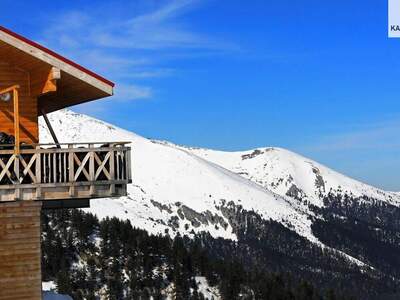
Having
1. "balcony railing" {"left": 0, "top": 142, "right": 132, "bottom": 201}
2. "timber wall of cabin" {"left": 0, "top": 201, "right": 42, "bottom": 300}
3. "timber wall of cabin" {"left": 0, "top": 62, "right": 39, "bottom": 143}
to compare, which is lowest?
→ "timber wall of cabin" {"left": 0, "top": 201, "right": 42, "bottom": 300}

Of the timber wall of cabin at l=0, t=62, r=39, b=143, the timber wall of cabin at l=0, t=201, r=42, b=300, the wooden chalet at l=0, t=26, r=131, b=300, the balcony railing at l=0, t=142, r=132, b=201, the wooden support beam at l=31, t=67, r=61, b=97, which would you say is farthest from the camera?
the timber wall of cabin at l=0, t=62, r=39, b=143

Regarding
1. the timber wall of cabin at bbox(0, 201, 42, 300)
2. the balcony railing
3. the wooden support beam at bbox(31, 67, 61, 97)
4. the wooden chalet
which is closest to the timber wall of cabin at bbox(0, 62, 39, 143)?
the wooden chalet

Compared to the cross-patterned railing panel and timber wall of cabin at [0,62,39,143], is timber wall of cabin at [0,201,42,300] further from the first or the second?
timber wall of cabin at [0,62,39,143]

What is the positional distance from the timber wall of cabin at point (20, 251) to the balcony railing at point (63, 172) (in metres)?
1.42

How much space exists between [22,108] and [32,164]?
9.17ft

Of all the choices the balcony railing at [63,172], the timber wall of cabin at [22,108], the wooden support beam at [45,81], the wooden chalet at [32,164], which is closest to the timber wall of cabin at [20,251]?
the wooden chalet at [32,164]

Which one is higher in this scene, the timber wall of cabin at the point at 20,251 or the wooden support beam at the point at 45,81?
the wooden support beam at the point at 45,81

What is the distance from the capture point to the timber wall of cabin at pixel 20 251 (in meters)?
18.6

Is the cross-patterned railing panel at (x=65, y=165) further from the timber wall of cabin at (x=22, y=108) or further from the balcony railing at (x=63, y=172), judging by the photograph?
the timber wall of cabin at (x=22, y=108)

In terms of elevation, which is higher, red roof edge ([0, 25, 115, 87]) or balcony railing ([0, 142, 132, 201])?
red roof edge ([0, 25, 115, 87])

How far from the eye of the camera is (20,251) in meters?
18.8

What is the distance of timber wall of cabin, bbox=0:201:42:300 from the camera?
1858 cm

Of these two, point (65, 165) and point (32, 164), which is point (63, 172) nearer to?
point (65, 165)

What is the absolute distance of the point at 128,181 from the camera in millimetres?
18797
